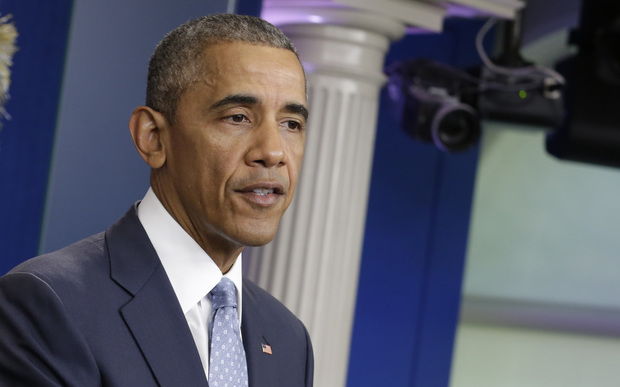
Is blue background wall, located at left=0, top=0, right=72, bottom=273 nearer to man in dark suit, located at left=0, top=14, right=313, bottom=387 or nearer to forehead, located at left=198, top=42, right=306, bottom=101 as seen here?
man in dark suit, located at left=0, top=14, right=313, bottom=387

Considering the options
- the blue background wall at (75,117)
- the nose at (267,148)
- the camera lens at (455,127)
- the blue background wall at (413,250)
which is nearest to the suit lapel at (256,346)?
the nose at (267,148)

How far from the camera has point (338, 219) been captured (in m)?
2.49

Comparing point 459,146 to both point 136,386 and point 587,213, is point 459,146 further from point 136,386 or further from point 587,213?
point 587,213

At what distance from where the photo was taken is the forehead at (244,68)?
1.17 m

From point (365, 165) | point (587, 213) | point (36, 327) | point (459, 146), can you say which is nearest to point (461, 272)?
point (459, 146)

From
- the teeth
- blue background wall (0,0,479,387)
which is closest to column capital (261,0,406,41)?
blue background wall (0,0,479,387)

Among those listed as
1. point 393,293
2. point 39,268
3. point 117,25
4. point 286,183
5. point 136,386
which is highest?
point 117,25

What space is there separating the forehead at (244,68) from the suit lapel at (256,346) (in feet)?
1.09

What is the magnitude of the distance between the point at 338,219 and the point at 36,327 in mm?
1549

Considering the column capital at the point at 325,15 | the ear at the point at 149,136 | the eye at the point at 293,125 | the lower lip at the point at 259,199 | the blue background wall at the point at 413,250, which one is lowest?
the blue background wall at the point at 413,250

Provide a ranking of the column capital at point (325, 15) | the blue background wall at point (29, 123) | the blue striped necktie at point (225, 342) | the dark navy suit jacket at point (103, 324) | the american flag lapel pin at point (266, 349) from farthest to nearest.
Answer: the column capital at point (325, 15), the blue background wall at point (29, 123), the american flag lapel pin at point (266, 349), the blue striped necktie at point (225, 342), the dark navy suit jacket at point (103, 324)

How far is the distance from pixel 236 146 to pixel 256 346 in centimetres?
30

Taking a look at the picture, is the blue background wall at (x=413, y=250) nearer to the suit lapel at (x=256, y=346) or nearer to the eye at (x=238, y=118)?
the suit lapel at (x=256, y=346)

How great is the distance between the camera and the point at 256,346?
4.11ft
